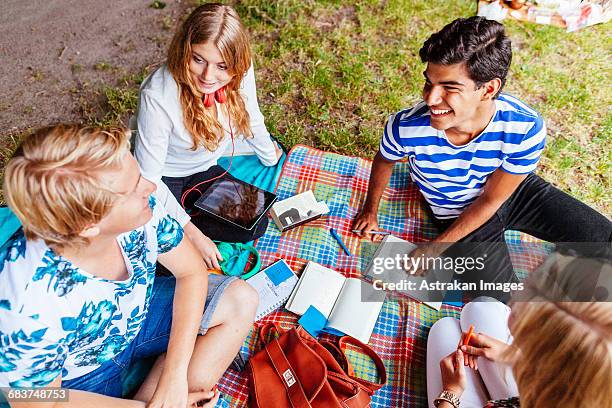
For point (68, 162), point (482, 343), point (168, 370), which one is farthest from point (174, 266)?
point (482, 343)

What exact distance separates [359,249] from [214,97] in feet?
3.45

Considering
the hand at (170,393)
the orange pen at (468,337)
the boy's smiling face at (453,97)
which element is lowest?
the hand at (170,393)

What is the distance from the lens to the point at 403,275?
2414mm

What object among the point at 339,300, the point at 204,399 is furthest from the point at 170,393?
the point at 339,300

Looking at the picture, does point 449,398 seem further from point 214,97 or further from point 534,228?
point 214,97

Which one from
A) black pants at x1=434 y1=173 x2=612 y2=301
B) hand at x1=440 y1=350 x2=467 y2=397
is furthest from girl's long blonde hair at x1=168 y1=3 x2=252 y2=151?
hand at x1=440 y1=350 x2=467 y2=397

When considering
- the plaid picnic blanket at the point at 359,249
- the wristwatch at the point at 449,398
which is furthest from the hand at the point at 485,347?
the plaid picnic blanket at the point at 359,249

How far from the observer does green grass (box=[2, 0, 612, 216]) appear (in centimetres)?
308

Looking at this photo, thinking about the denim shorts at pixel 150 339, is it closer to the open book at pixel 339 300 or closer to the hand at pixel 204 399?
the hand at pixel 204 399

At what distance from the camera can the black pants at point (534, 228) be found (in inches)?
88.4

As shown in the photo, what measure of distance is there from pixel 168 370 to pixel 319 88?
2.23 meters

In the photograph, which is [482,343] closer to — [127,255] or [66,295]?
[127,255]

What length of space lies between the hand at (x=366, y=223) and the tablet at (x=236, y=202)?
1.53ft

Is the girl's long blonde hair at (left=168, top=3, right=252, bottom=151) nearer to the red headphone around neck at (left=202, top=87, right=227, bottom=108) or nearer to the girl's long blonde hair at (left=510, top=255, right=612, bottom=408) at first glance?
the red headphone around neck at (left=202, top=87, right=227, bottom=108)
